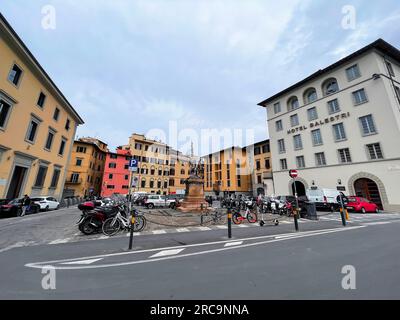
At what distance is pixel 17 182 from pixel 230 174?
39754 millimetres

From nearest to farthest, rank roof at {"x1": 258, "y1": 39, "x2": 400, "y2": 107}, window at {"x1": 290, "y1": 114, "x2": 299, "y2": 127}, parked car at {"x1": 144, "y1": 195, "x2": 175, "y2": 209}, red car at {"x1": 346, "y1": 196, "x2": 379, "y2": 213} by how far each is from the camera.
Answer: red car at {"x1": 346, "y1": 196, "x2": 379, "y2": 213}, roof at {"x1": 258, "y1": 39, "x2": 400, "y2": 107}, parked car at {"x1": 144, "y1": 195, "x2": 175, "y2": 209}, window at {"x1": 290, "y1": 114, "x2": 299, "y2": 127}

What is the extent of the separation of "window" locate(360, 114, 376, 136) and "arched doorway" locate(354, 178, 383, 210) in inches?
214

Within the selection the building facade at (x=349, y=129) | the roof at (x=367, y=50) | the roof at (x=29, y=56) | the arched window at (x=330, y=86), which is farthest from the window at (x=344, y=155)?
the roof at (x=29, y=56)

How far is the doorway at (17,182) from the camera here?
16.7 metres

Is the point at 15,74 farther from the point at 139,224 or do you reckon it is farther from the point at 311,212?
the point at 311,212

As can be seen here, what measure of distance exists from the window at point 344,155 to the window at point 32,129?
35.2 m

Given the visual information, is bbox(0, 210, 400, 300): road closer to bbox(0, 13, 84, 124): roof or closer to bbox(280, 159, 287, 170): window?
bbox(0, 13, 84, 124): roof

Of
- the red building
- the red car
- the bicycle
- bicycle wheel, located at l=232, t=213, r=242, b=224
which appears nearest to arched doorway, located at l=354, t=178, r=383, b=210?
the red car

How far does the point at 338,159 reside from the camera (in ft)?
71.3

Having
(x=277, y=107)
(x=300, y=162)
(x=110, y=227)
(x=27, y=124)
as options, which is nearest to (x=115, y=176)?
(x=27, y=124)

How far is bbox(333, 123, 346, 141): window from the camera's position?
21.7 m

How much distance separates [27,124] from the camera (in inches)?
664
